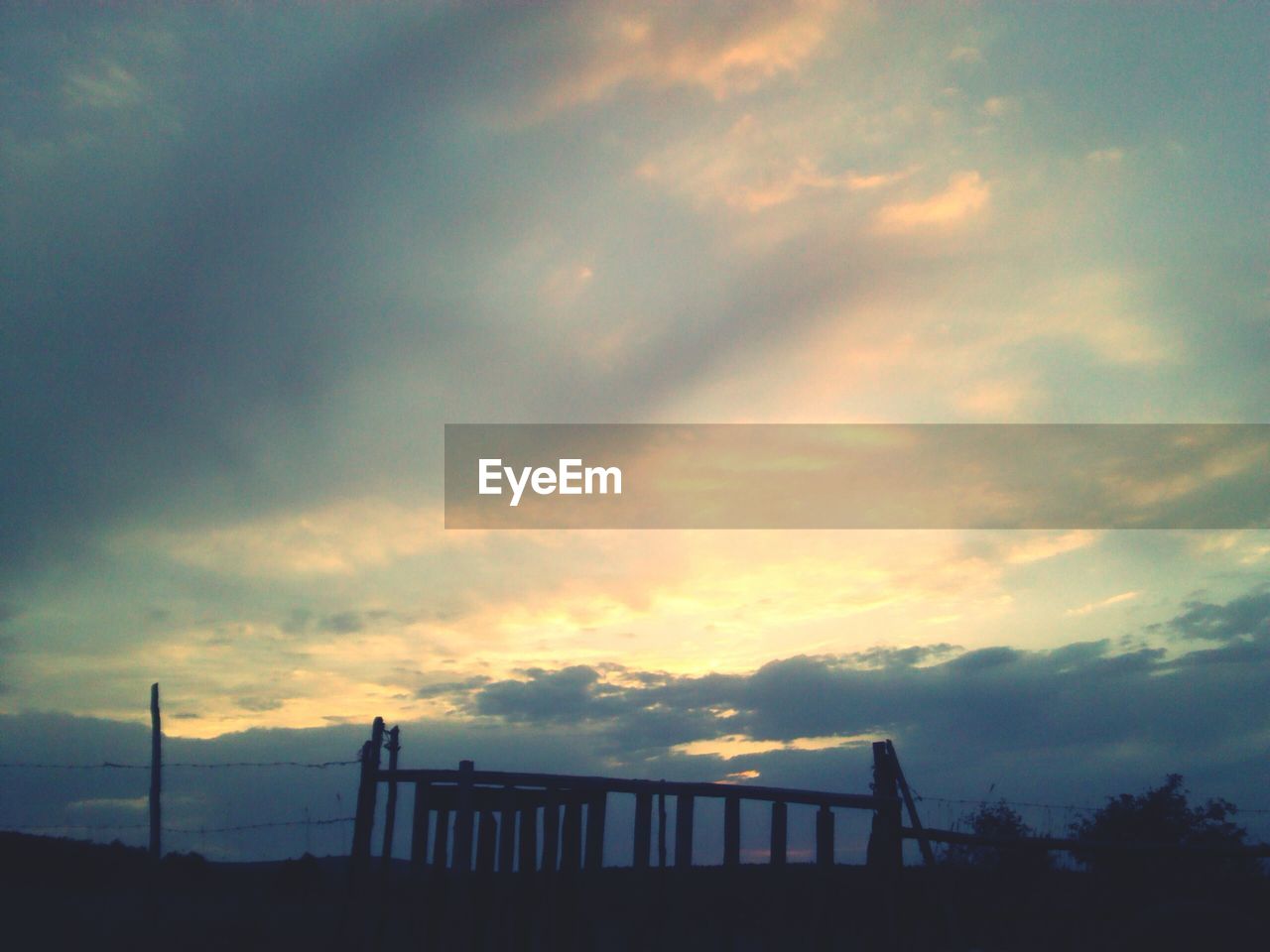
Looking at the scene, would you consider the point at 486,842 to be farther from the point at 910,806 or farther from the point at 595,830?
the point at 910,806

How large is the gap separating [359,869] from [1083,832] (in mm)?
18295

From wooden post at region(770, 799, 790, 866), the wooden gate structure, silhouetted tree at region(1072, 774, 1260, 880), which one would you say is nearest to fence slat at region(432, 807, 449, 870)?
the wooden gate structure

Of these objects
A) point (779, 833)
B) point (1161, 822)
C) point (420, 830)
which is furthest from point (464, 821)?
point (1161, 822)

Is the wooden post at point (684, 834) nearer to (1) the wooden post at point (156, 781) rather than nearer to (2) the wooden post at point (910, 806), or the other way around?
(2) the wooden post at point (910, 806)

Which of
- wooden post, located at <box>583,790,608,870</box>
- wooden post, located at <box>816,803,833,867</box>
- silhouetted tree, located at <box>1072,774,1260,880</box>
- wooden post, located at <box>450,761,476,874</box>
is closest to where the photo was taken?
wooden post, located at <box>450,761,476,874</box>

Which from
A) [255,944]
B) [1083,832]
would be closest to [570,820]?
[255,944]

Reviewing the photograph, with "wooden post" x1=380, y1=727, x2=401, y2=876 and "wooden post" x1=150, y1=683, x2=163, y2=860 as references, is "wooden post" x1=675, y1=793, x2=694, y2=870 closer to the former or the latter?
"wooden post" x1=380, y1=727, x2=401, y2=876

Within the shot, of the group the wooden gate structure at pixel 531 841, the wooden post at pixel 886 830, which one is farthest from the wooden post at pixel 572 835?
the wooden post at pixel 886 830

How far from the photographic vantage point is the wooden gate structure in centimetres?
1242

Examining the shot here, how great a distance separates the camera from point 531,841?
517 inches

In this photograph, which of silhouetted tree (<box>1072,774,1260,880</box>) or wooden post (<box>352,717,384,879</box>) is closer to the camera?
wooden post (<box>352,717,384,879</box>)

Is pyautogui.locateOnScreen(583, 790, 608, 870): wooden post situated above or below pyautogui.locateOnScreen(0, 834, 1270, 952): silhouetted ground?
above

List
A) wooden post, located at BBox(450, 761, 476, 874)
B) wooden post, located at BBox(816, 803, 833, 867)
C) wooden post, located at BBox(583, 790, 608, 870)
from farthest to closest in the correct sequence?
1. wooden post, located at BBox(816, 803, 833, 867)
2. wooden post, located at BBox(583, 790, 608, 870)
3. wooden post, located at BBox(450, 761, 476, 874)

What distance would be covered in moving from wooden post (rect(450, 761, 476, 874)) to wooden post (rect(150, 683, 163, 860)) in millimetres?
6552
